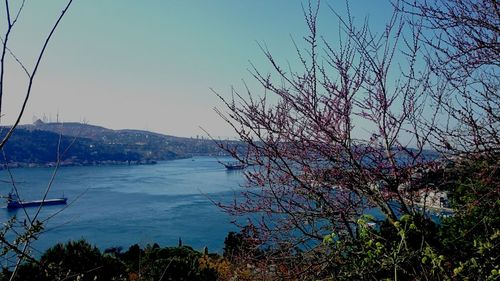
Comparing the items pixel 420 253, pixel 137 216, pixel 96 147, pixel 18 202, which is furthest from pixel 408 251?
pixel 96 147

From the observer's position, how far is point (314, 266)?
267 centimetres

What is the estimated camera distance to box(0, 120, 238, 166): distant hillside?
58.5 m

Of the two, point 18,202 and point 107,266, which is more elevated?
point 18,202

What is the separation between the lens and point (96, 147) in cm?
8000

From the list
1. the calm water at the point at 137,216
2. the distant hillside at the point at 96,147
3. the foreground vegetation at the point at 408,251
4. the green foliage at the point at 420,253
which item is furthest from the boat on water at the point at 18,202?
the distant hillside at the point at 96,147

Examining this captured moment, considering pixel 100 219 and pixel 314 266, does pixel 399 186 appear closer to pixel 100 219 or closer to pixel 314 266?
pixel 314 266

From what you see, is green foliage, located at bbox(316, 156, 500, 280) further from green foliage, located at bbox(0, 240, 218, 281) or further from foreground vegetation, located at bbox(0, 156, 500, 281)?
green foliage, located at bbox(0, 240, 218, 281)

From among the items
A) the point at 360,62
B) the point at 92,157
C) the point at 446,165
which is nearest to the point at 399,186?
the point at 446,165

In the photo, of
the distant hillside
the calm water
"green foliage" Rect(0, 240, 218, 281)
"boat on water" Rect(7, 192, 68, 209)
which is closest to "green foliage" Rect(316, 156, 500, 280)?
"boat on water" Rect(7, 192, 68, 209)

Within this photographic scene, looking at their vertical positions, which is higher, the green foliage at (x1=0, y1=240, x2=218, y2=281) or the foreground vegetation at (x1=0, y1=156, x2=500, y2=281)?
the foreground vegetation at (x1=0, y1=156, x2=500, y2=281)

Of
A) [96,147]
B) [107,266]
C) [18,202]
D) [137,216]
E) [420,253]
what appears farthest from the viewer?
[96,147]

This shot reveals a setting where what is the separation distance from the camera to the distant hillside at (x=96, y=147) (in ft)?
192

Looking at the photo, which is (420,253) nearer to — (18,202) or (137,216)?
(18,202)

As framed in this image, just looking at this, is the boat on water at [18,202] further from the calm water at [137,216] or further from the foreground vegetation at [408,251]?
the calm water at [137,216]
